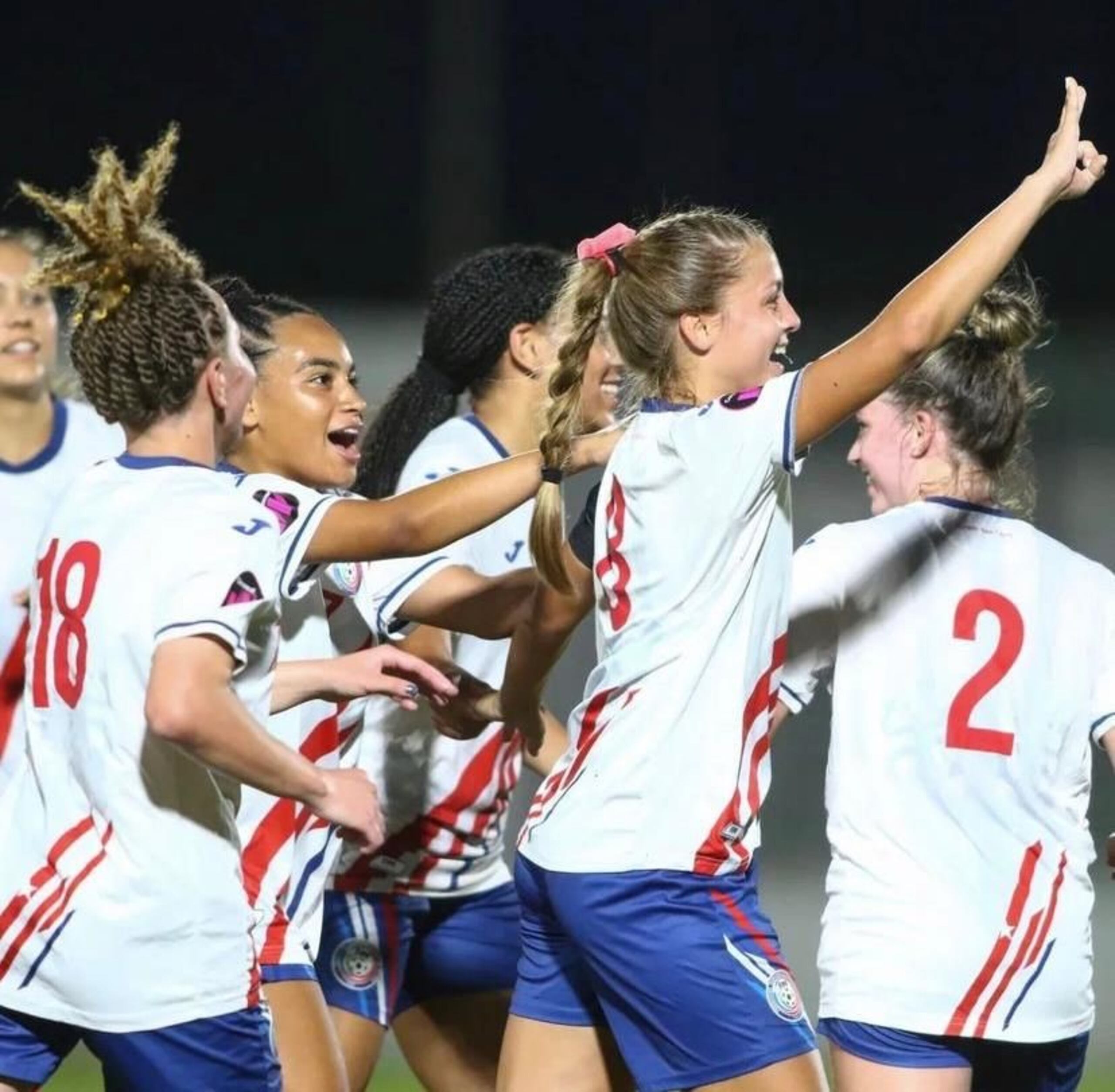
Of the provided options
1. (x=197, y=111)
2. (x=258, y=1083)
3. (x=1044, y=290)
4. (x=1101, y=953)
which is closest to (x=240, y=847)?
(x=258, y=1083)

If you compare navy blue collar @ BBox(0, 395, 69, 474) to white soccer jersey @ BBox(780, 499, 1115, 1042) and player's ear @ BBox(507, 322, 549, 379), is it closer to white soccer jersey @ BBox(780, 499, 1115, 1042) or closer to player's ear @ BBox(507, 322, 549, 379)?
player's ear @ BBox(507, 322, 549, 379)

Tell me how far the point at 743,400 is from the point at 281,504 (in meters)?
0.86

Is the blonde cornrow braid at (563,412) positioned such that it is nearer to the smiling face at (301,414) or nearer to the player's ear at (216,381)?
the player's ear at (216,381)

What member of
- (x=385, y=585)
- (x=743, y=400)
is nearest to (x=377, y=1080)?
(x=385, y=585)

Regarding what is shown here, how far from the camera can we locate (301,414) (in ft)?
13.9

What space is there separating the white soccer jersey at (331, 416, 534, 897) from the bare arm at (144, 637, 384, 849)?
1344 millimetres

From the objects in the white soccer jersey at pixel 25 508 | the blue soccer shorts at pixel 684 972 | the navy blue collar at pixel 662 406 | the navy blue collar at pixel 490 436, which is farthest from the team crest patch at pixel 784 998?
the white soccer jersey at pixel 25 508

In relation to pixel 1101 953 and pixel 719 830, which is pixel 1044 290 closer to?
pixel 1101 953

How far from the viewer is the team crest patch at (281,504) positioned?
371 cm

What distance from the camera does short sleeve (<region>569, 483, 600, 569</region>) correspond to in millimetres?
3729

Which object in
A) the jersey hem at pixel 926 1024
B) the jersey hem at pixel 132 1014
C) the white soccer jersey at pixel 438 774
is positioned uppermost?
the white soccer jersey at pixel 438 774

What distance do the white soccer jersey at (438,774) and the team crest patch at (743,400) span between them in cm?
126

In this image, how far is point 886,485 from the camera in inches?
146

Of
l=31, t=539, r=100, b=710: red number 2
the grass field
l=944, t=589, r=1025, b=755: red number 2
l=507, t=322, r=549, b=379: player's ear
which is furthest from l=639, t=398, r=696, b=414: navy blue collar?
the grass field
